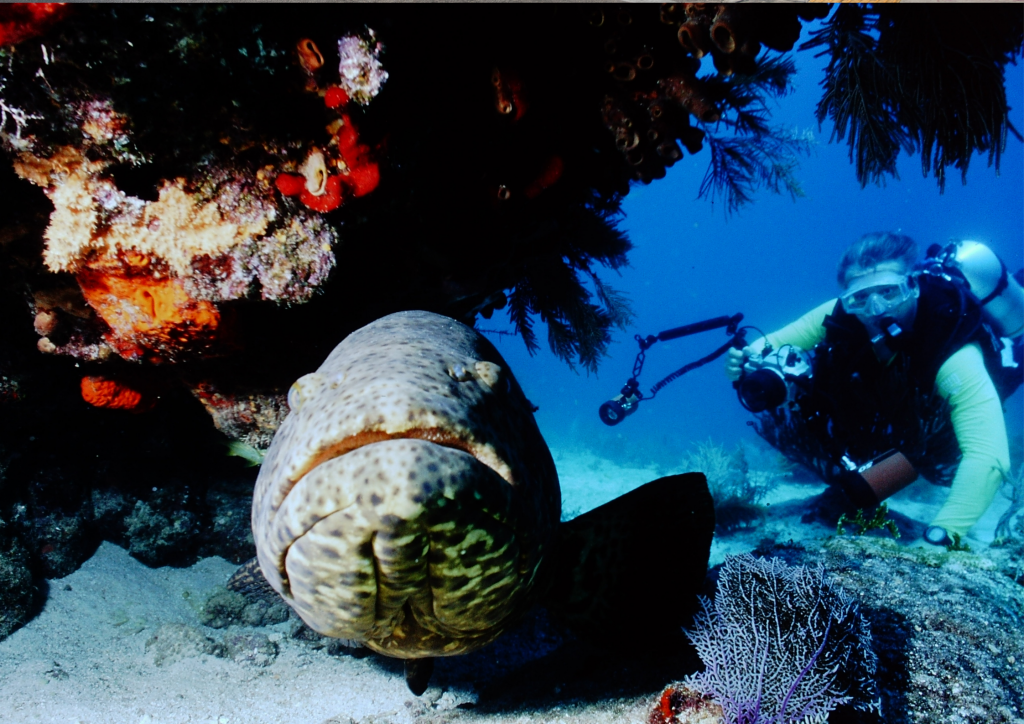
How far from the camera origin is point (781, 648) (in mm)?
2250

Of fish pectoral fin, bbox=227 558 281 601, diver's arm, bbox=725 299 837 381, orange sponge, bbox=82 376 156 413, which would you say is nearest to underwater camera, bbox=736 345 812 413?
diver's arm, bbox=725 299 837 381

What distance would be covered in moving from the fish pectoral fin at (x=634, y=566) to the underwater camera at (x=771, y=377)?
5213 millimetres

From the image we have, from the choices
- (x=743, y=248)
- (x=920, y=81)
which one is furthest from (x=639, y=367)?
(x=743, y=248)

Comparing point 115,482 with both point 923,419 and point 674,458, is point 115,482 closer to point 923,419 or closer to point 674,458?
point 923,419

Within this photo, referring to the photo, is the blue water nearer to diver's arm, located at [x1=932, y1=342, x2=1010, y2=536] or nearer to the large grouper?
diver's arm, located at [x1=932, y1=342, x2=1010, y2=536]

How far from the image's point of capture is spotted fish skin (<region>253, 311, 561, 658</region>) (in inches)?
53.8

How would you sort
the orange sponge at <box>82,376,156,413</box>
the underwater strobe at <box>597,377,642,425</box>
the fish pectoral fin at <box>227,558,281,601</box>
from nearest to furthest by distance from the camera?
the orange sponge at <box>82,376,156,413</box>
the fish pectoral fin at <box>227,558,281,601</box>
the underwater strobe at <box>597,377,642,425</box>

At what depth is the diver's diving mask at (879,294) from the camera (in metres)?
7.12

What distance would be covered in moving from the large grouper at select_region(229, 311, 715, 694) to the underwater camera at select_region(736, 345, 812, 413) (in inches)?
233

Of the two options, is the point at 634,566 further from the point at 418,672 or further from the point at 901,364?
the point at 901,364

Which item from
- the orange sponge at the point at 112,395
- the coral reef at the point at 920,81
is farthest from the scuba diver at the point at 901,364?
the orange sponge at the point at 112,395

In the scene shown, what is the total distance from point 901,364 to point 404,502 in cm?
877

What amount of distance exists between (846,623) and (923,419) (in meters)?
6.94

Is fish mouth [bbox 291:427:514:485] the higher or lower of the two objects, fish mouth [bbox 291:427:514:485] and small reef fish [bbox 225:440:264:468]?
the lower
